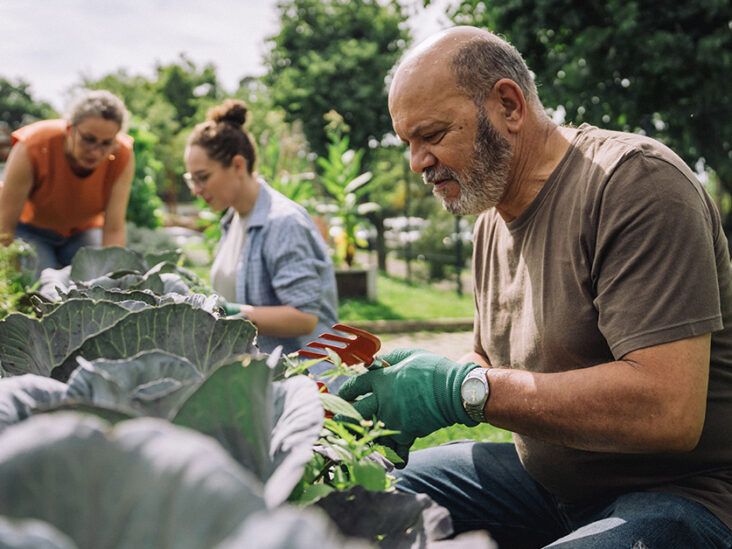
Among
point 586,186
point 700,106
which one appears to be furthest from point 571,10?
point 586,186

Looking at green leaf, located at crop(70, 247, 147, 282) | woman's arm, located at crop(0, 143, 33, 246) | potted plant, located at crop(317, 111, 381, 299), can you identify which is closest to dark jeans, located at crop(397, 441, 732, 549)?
green leaf, located at crop(70, 247, 147, 282)

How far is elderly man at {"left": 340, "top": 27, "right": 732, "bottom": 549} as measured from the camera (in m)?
1.60

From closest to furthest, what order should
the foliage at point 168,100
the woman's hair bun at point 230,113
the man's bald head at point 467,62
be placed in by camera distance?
the man's bald head at point 467,62 → the woman's hair bun at point 230,113 → the foliage at point 168,100

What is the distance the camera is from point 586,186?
1.83m

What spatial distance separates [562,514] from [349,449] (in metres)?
1.20

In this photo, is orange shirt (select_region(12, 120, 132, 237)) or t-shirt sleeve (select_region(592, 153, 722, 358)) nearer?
t-shirt sleeve (select_region(592, 153, 722, 358))

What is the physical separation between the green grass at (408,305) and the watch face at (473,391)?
7.61 m

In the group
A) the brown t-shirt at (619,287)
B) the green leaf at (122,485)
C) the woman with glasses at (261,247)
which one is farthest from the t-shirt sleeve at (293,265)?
the green leaf at (122,485)

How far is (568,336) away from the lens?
186 cm

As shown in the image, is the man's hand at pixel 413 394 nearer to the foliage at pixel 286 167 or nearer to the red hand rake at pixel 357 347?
the red hand rake at pixel 357 347

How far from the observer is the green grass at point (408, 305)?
32.7ft

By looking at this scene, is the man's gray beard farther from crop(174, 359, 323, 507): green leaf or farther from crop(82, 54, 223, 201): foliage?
crop(82, 54, 223, 201): foliage

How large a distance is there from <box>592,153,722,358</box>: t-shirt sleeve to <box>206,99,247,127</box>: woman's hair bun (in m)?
2.80

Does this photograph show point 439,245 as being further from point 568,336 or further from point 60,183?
point 568,336
